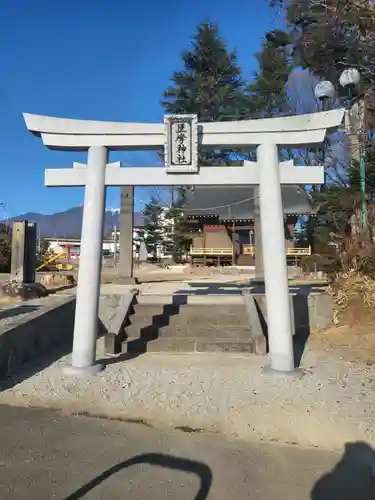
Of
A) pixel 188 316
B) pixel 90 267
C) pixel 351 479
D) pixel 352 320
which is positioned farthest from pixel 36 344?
pixel 352 320

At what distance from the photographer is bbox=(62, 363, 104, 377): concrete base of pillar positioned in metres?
5.93

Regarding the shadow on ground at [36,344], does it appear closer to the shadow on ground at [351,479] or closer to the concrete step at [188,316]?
the concrete step at [188,316]

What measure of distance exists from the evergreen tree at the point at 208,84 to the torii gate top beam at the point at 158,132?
74.8 feet

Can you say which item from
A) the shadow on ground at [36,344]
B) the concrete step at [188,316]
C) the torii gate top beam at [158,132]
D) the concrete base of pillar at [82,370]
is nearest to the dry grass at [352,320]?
the concrete step at [188,316]

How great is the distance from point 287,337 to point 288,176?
247 centimetres

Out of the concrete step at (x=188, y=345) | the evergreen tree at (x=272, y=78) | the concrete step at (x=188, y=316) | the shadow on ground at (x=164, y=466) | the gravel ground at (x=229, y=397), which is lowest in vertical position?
the shadow on ground at (x=164, y=466)

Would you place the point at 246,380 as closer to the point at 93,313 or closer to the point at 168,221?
the point at 93,313

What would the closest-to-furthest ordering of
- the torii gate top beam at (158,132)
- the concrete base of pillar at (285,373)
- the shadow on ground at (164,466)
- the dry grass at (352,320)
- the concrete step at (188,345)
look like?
the shadow on ground at (164,466) → the concrete base of pillar at (285,373) → the torii gate top beam at (158,132) → the dry grass at (352,320) → the concrete step at (188,345)

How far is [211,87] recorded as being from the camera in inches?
1190

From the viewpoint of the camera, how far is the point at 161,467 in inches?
134

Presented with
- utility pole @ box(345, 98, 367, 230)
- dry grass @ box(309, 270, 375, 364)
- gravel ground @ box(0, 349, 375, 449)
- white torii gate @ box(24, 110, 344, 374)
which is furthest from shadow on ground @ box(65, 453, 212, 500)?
utility pole @ box(345, 98, 367, 230)

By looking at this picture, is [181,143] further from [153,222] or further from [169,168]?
[153,222]

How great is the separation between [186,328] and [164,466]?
4.52m

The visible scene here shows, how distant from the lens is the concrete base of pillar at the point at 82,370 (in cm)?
593
